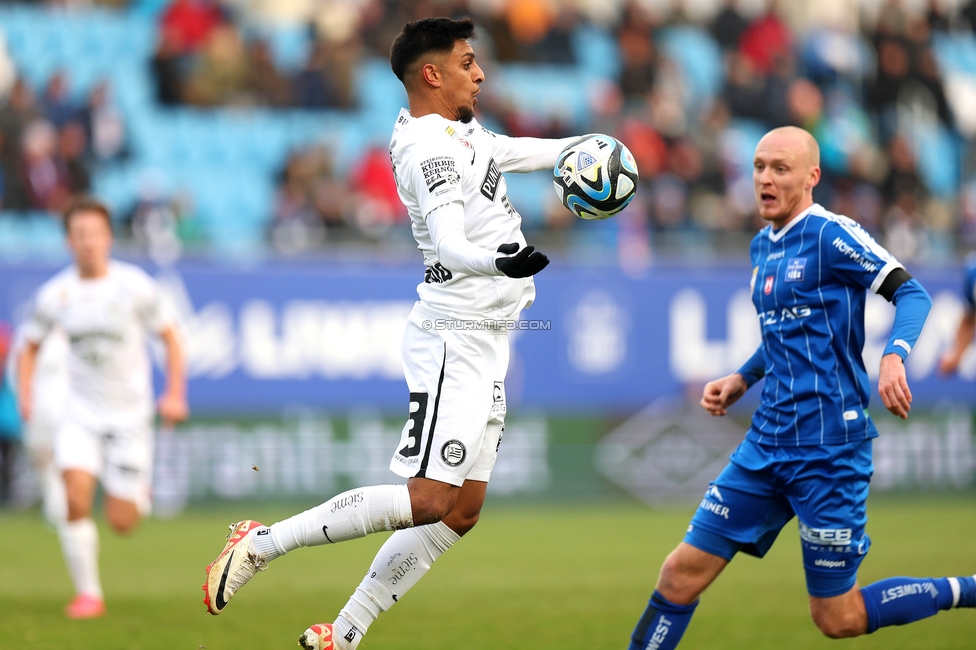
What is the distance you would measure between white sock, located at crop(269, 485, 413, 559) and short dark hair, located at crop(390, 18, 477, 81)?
79.8 inches

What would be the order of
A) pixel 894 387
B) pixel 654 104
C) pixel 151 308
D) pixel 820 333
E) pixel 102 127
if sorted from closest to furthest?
pixel 894 387, pixel 820 333, pixel 151 308, pixel 102 127, pixel 654 104

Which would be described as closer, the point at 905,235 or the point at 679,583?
the point at 679,583

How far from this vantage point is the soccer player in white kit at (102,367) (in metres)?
9.07

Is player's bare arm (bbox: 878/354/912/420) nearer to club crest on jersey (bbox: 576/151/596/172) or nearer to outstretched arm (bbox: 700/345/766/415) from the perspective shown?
outstretched arm (bbox: 700/345/766/415)

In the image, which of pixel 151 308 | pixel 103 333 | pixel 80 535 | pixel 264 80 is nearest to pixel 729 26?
pixel 264 80

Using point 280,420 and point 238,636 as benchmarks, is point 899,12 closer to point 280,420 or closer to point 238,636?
point 280,420

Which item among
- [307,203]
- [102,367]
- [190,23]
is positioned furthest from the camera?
[190,23]

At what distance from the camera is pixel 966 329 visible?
8.88m

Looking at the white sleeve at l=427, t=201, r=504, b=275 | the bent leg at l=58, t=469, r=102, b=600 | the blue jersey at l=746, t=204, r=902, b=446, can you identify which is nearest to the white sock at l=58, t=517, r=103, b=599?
the bent leg at l=58, t=469, r=102, b=600

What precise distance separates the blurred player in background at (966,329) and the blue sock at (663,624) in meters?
3.76

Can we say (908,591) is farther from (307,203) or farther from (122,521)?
(307,203)

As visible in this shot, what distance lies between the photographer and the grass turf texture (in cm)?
763

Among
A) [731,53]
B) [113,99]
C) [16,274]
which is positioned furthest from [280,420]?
[731,53]

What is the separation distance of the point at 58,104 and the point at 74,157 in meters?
0.94
